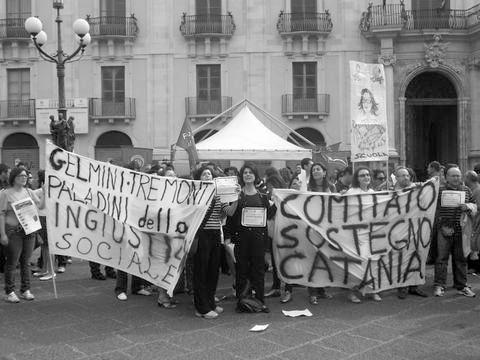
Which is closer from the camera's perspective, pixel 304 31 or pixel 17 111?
pixel 304 31

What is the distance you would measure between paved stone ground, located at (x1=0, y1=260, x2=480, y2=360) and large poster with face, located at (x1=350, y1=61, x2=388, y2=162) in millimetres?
4478

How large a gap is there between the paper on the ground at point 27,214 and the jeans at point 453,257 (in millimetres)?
5078

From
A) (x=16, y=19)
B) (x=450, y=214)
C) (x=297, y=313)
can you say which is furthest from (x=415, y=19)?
(x=297, y=313)

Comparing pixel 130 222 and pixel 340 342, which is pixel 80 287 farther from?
pixel 340 342

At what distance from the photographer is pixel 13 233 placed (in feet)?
22.4

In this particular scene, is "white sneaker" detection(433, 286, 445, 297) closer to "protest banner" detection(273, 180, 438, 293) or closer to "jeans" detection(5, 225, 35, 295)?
"protest banner" detection(273, 180, 438, 293)

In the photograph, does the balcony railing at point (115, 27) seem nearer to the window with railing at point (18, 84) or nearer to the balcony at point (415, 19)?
the window with railing at point (18, 84)

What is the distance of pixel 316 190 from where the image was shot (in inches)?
285

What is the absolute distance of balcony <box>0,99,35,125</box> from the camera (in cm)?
2427

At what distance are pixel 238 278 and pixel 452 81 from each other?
20.6 metres

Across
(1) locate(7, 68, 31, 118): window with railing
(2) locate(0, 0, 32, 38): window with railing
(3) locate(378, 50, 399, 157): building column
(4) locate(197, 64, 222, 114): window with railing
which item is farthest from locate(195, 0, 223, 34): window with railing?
(1) locate(7, 68, 31, 118): window with railing

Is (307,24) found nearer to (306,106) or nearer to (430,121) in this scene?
(306,106)

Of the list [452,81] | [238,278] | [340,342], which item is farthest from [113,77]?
[340,342]

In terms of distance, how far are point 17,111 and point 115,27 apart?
18.6ft
